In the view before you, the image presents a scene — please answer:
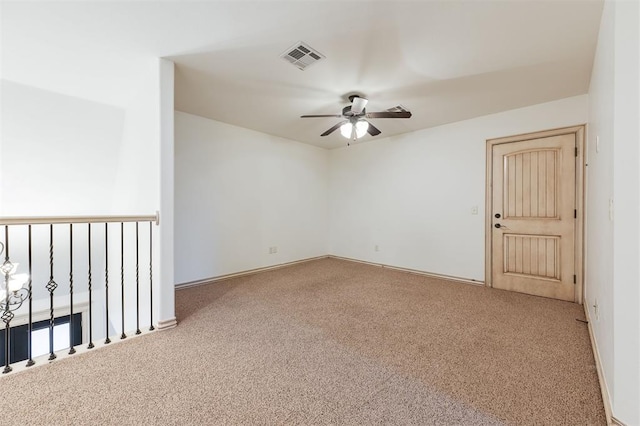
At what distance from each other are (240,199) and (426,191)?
300 centimetres

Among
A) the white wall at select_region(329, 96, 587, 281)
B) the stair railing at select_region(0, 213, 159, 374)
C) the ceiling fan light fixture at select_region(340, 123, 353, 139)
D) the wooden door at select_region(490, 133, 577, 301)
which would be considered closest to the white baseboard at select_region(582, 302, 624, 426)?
the wooden door at select_region(490, 133, 577, 301)

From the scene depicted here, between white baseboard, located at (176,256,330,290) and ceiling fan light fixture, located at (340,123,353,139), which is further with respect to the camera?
white baseboard, located at (176,256,330,290)

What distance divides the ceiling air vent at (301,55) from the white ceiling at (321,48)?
66 mm

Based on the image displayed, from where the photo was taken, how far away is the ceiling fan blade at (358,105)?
2.80 metres

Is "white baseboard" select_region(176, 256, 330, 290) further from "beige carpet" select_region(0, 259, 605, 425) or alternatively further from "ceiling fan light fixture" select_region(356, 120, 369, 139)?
"ceiling fan light fixture" select_region(356, 120, 369, 139)

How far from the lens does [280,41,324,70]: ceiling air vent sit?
2.19 meters

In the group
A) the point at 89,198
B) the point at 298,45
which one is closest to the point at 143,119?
the point at 298,45

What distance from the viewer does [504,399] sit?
1.47 meters

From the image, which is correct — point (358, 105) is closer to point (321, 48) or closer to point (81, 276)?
point (321, 48)

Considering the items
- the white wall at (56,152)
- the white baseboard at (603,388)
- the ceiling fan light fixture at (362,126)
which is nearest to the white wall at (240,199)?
the white wall at (56,152)

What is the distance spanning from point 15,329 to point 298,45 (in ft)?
20.4

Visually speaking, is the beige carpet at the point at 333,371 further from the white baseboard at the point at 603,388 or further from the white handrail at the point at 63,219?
the white handrail at the point at 63,219

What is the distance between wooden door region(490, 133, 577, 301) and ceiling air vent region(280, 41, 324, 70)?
2.79m

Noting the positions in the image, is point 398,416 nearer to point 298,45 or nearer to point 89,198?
point 298,45
